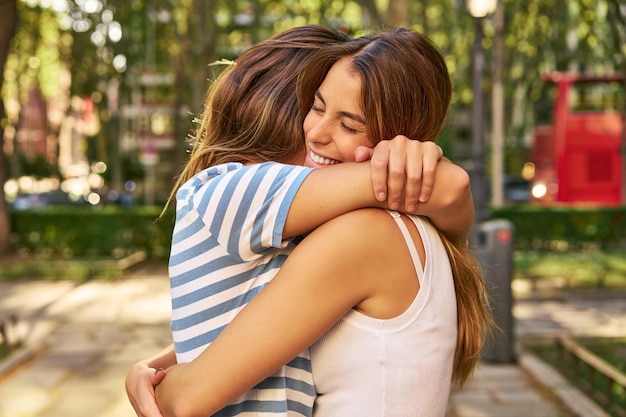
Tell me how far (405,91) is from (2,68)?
15021 millimetres

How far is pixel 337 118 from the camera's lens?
1545mm

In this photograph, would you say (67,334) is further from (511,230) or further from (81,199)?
(81,199)

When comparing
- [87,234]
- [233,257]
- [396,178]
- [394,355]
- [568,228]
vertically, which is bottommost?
[568,228]

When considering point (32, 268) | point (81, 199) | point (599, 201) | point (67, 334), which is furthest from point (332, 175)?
point (81, 199)

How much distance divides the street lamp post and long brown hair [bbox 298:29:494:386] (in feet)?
29.8

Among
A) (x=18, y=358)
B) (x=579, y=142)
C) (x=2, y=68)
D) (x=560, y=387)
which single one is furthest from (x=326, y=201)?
(x=579, y=142)

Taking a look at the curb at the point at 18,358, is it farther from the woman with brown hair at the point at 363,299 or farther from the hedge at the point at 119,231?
the hedge at the point at 119,231

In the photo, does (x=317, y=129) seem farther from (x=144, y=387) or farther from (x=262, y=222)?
(x=144, y=387)

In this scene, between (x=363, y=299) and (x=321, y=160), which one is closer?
(x=363, y=299)

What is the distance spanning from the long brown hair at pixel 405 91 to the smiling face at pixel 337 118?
0.06 feet

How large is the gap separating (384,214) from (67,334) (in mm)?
9202

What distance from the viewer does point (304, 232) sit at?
1420mm

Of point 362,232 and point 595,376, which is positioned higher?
point 362,232

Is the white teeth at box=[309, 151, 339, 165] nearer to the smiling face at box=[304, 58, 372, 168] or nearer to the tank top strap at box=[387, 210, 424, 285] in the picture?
the smiling face at box=[304, 58, 372, 168]
